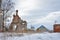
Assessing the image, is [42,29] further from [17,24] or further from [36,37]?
[17,24]

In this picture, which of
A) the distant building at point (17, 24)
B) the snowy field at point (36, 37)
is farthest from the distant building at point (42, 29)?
the distant building at point (17, 24)

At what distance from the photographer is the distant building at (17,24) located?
5.69 ft

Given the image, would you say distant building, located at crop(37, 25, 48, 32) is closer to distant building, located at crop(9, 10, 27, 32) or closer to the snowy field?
the snowy field

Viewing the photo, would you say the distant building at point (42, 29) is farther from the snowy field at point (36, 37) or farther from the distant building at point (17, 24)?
the distant building at point (17, 24)

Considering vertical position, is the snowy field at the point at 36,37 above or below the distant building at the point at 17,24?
below

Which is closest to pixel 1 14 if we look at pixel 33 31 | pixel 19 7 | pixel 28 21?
pixel 19 7

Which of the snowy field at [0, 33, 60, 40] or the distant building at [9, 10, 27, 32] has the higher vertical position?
the distant building at [9, 10, 27, 32]

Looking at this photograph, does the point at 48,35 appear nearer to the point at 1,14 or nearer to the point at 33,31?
the point at 33,31

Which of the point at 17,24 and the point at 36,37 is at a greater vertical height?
the point at 17,24

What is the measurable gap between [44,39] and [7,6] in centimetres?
69

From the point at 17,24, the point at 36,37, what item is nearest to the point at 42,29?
the point at 36,37

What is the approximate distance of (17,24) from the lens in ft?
5.71

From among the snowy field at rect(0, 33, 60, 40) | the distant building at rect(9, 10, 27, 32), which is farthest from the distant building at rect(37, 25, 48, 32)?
the distant building at rect(9, 10, 27, 32)

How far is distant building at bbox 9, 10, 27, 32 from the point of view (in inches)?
68.3
